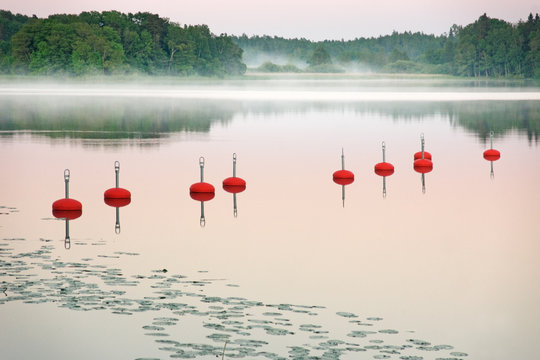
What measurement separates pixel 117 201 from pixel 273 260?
9.62 metres

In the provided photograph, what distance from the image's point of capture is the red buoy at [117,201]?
2875cm

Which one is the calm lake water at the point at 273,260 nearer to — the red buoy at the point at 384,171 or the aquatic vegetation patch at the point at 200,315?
the aquatic vegetation patch at the point at 200,315

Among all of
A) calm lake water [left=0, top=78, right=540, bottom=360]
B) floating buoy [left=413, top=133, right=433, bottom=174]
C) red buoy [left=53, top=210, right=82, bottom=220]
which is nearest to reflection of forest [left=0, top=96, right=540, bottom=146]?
calm lake water [left=0, top=78, right=540, bottom=360]

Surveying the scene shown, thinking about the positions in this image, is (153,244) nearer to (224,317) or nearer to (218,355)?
(224,317)

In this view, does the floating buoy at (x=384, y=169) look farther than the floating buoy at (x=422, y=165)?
No

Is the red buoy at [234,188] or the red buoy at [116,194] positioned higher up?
the red buoy at [116,194]

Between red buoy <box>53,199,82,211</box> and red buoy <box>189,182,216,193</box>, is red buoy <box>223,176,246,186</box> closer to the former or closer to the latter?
red buoy <box>189,182,216,193</box>

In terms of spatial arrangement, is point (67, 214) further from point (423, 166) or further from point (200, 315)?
point (423, 166)

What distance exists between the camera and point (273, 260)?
68.6 ft

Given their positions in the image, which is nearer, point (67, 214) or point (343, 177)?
point (67, 214)

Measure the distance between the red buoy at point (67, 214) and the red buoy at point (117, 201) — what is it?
1.94 meters

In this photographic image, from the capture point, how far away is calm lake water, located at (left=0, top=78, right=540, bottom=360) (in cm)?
1505

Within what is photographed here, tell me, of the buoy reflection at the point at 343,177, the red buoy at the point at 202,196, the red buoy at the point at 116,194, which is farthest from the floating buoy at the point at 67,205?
the buoy reflection at the point at 343,177

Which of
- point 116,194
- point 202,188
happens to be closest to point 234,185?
point 202,188
